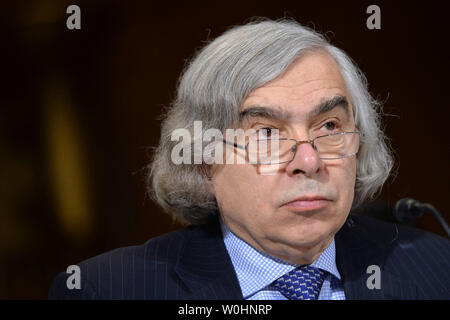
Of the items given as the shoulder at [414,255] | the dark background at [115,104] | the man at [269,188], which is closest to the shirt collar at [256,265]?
the man at [269,188]

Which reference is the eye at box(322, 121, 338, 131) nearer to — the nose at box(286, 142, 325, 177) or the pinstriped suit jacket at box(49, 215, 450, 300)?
the nose at box(286, 142, 325, 177)

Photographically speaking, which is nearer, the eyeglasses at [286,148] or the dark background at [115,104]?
the eyeglasses at [286,148]

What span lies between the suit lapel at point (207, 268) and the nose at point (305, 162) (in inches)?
13.5

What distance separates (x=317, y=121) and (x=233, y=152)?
0.23m

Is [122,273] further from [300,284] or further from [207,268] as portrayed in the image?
[300,284]

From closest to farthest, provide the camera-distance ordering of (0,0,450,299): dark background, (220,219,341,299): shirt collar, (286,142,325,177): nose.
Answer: (286,142,325,177): nose → (220,219,341,299): shirt collar → (0,0,450,299): dark background

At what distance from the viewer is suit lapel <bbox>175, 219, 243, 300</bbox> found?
4.63ft

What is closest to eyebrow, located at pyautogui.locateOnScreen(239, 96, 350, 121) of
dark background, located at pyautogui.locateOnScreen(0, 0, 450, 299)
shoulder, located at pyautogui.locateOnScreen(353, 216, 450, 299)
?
shoulder, located at pyautogui.locateOnScreen(353, 216, 450, 299)

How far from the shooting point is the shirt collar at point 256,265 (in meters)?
1.43

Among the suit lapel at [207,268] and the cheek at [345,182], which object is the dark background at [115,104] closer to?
the suit lapel at [207,268]

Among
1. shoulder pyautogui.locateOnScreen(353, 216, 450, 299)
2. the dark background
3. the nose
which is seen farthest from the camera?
the dark background

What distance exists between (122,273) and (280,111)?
622 mm
